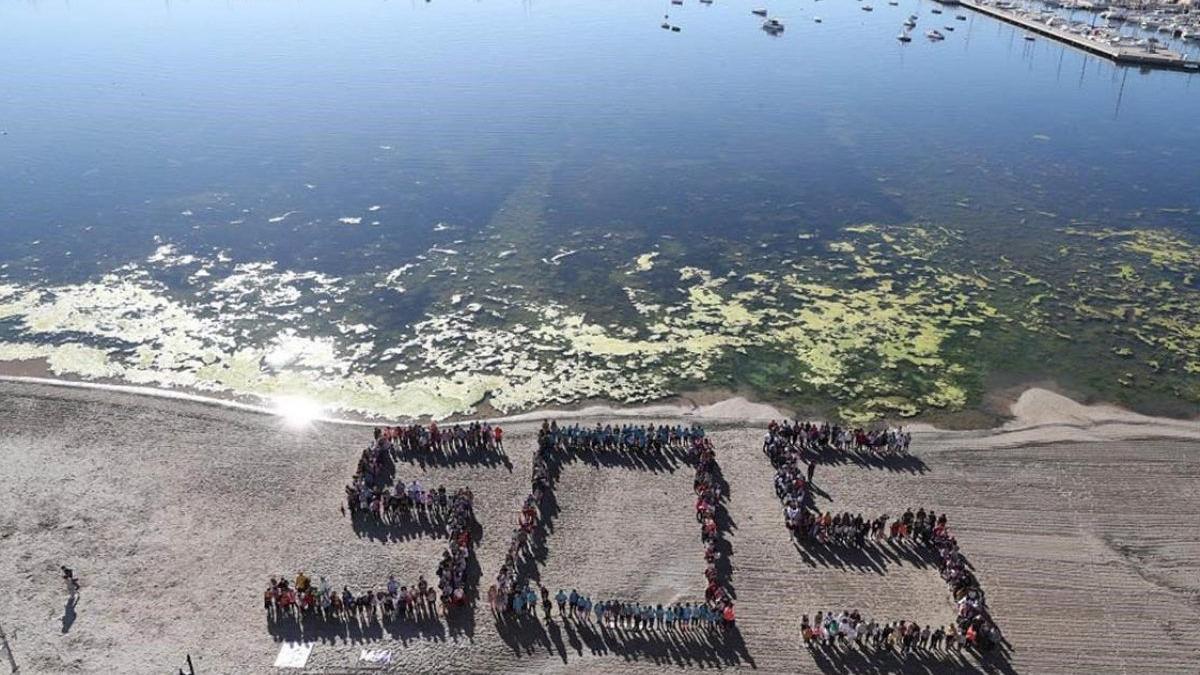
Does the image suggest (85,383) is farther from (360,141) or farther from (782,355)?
(360,141)

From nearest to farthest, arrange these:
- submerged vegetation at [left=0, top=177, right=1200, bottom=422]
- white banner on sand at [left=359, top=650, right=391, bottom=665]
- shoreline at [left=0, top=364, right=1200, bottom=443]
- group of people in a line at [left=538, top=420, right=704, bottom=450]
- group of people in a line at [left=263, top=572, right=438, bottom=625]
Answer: white banner on sand at [left=359, top=650, right=391, bottom=665] → group of people in a line at [left=263, top=572, right=438, bottom=625] → group of people in a line at [left=538, top=420, right=704, bottom=450] → shoreline at [left=0, top=364, right=1200, bottom=443] → submerged vegetation at [left=0, top=177, right=1200, bottom=422]

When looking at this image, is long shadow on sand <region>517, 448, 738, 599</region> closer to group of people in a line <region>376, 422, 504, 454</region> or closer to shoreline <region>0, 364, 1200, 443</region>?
group of people in a line <region>376, 422, 504, 454</region>

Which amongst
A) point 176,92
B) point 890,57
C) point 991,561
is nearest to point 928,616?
point 991,561

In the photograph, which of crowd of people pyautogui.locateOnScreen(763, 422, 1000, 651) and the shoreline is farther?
the shoreline

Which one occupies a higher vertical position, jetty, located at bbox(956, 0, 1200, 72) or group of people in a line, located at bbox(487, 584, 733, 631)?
jetty, located at bbox(956, 0, 1200, 72)

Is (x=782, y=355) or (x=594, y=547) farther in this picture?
(x=782, y=355)

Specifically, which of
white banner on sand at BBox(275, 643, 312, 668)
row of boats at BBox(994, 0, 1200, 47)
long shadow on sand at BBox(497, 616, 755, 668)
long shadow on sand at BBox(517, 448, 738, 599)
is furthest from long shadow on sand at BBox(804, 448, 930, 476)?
row of boats at BBox(994, 0, 1200, 47)
